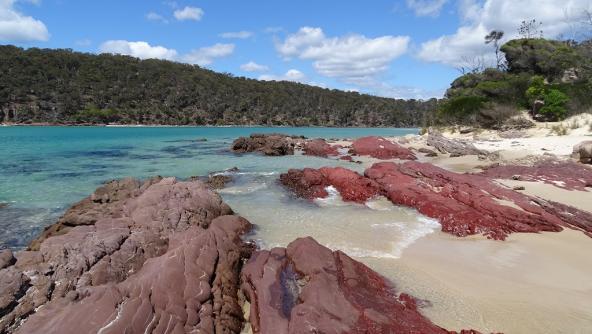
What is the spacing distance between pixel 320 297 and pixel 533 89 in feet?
130

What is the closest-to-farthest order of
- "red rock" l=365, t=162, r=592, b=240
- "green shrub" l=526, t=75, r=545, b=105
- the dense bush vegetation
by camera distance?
"red rock" l=365, t=162, r=592, b=240
the dense bush vegetation
"green shrub" l=526, t=75, r=545, b=105

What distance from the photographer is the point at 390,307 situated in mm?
6297

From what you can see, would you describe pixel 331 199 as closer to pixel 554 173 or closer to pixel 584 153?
pixel 554 173

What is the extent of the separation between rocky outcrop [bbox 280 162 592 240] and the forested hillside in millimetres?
120645

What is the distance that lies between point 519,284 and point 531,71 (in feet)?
173

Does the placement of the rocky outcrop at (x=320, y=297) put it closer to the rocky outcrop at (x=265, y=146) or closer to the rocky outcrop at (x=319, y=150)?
the rocky outcrop at (x=265, y=146)

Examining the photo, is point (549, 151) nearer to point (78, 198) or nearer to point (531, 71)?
point (78, 198)

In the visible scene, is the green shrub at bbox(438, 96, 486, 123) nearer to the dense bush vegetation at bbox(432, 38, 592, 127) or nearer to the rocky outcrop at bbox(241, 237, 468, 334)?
the dense bush vegetation at bbox(432, 38, 592, 127)

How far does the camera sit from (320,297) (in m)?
6.27

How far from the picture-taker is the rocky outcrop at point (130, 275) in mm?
5570

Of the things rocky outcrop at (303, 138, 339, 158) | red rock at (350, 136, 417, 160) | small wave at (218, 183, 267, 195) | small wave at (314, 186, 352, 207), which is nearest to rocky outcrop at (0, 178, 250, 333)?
small wave at (314, 186, 352, 207)

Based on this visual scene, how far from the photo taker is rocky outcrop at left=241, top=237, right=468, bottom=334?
5680mm

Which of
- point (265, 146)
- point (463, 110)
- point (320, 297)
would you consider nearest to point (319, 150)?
point (265, 146)

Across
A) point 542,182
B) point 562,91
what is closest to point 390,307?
point 542,182
